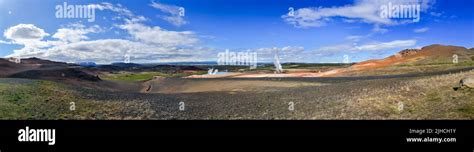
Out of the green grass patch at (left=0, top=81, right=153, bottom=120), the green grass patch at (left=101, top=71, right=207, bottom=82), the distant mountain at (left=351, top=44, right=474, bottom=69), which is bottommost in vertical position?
the green grass patch at (left=0, top=81, right=153, bottom=120)

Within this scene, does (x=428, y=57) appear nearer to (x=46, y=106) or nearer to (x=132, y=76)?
(x=132, y=76)

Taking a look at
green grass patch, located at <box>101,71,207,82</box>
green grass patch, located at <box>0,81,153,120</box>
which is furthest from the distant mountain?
green grass patch, located at <box>0,81,153,120</box>

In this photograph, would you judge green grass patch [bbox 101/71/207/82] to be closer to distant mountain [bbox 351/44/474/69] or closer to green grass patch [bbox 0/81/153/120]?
green grass patch [bbox 0/81/153/120]

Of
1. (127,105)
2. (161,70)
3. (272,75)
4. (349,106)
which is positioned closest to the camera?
(349,106)

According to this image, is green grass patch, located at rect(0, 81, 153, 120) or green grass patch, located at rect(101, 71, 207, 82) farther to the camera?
green grass patch, located at rect(101, 71, 207, 82)

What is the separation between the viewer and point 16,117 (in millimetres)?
10836

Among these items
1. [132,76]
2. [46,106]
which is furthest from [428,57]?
[46,106]

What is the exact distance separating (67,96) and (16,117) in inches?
229

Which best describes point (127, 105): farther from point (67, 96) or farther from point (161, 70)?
point (161, 70)

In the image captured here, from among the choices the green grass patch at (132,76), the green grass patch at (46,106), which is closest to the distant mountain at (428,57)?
A: the green grass patch at (132,76)

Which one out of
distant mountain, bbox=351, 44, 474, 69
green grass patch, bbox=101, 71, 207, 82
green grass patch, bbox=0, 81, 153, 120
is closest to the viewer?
green grass patch, bbox=0, 81, 153, 120
